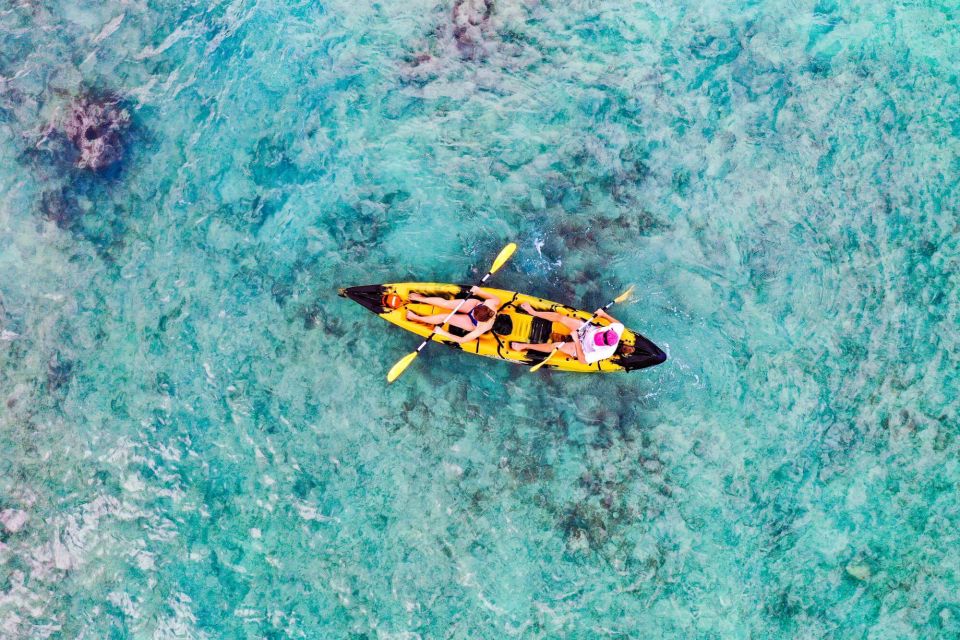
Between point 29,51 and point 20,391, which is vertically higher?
point 29,51

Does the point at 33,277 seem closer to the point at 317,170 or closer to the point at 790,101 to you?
the point at 317,170

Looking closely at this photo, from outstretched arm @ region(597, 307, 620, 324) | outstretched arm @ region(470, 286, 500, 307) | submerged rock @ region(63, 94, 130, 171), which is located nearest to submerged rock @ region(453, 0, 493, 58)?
outstretched arm @ region(470, 286, 500, 307)

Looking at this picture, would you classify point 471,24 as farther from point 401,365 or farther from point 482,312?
point 401,365

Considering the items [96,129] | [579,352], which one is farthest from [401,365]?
[96,129]

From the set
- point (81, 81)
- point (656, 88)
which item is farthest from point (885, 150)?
point (81, 81)

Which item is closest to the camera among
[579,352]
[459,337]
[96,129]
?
[579,352]

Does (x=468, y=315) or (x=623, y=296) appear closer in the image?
(x=468, y=315)

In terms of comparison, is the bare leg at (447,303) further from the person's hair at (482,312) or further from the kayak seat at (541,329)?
the kayak seat at (541,329)
